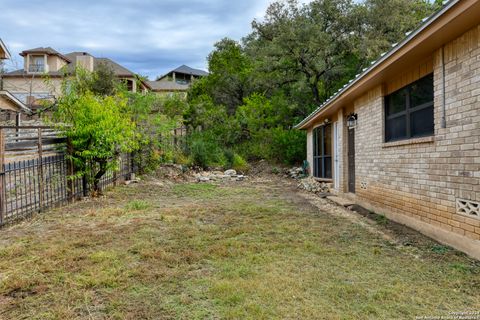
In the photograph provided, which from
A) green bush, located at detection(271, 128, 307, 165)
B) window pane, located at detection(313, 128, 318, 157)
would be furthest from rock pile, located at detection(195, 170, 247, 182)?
window pane, located at detection(313, 128, 318, 157)

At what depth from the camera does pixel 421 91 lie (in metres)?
4.89

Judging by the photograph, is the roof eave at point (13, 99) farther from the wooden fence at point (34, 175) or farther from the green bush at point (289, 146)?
the green bush at point (289, 146)

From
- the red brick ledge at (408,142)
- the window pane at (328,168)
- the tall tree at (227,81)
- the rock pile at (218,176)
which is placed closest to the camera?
the red brick ledge at (408,142)

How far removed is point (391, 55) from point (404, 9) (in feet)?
46.8

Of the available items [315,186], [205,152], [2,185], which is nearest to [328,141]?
[315,186]

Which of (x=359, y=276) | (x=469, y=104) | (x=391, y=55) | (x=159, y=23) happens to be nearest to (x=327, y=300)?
(x=359, y=276)

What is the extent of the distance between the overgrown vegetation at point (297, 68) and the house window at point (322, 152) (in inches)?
135

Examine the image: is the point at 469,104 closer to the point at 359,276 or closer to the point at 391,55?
the point at 391,55

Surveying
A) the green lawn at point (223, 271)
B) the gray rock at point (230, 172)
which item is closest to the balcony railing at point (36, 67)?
the gray rock at point (230, 172)

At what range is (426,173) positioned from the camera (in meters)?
4.50

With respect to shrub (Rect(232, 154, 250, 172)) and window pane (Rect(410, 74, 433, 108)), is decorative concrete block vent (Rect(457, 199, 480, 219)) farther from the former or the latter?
shrub (Rect(232, 154, 250, 172))

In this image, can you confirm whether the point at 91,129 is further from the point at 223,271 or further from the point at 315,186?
the point at 315,186

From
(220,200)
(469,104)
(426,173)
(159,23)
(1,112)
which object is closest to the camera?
(469,104)

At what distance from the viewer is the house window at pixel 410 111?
466 centimetres
